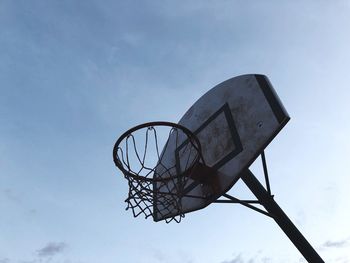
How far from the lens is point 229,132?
15.9ft

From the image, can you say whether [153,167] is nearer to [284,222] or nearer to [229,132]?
[229,132]

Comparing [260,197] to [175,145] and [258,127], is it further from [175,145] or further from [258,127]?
[175,145]

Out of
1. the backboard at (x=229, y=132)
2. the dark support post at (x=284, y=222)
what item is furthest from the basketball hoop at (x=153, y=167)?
the dark support post at (x=284, y=222)

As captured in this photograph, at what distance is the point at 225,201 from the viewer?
462 centimetres

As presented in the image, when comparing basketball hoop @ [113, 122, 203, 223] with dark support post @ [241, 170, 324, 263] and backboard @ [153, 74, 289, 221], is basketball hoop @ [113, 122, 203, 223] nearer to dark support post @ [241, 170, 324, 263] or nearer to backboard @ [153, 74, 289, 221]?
backboard @ [153, 74, 289, 221]

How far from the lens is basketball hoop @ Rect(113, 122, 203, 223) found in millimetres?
4434

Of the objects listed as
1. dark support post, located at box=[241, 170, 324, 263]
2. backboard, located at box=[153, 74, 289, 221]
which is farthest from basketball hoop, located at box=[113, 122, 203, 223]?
dark support post, located at box=[241, 170, 324, 263]

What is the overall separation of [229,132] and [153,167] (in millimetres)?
1122

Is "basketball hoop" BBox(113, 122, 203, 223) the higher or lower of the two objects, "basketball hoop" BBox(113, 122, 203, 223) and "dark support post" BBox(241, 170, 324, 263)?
the higher

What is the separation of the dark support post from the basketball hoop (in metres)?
0.83

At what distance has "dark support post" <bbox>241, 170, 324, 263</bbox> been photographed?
4770mm

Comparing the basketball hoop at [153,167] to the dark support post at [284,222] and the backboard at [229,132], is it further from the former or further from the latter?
the dark support post at [284,222]

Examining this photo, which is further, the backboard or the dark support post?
the dark support post

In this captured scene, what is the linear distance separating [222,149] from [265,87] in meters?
0.99
